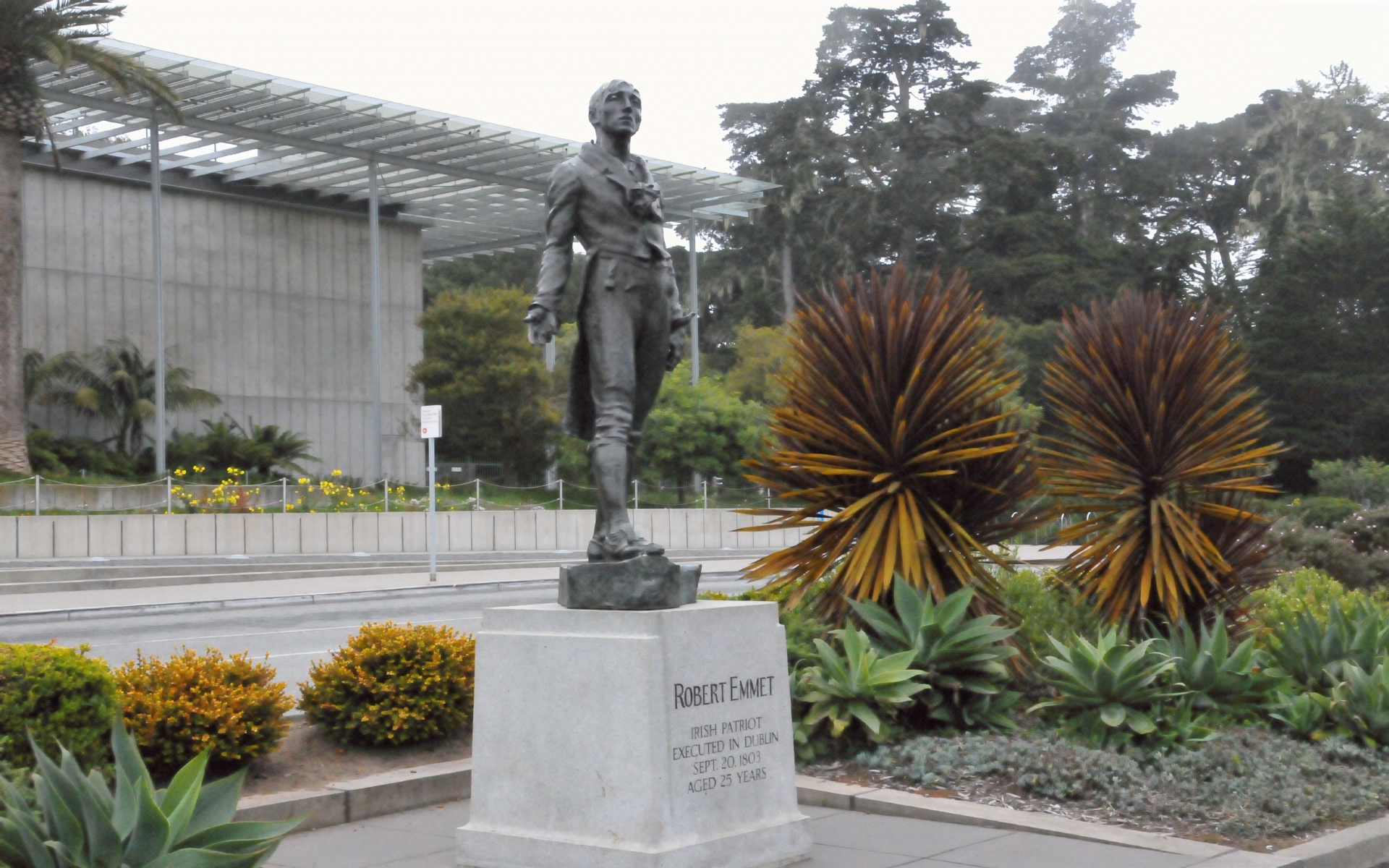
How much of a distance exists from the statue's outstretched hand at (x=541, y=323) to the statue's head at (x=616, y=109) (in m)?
0.97

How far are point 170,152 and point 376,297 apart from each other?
6.49 metres

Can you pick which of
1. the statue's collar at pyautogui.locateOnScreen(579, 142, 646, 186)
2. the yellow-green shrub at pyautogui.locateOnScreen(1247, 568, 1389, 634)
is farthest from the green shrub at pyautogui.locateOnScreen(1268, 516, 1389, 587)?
the statue's collar at pyautogui.locateOnScreen(579, 142, 646, 186)

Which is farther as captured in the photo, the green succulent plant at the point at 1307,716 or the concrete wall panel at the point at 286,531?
the concrete wall panel at the point at 286,531

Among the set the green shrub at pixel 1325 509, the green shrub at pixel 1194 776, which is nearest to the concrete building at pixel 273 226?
the green shrub at pixel 1325 509

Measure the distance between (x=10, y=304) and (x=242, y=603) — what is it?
1186 cm

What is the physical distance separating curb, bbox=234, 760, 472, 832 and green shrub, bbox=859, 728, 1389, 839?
2.37m

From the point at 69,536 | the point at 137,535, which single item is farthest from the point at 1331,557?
the point at 69,536

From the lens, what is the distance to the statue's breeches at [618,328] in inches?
267

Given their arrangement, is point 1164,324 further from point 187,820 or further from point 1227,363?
point 187,820

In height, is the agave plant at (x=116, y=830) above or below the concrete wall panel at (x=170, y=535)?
below

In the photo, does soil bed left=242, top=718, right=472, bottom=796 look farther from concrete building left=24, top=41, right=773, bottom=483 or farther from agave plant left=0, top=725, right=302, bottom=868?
concrete building left=24, top=41, right=773, bottom=483

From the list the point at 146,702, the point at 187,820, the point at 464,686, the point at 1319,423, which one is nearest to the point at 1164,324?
the point at 464,686

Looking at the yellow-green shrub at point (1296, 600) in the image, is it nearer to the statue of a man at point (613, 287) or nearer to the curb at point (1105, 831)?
the curb at point (1105, 831)

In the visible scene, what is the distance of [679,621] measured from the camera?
20.4 ft
